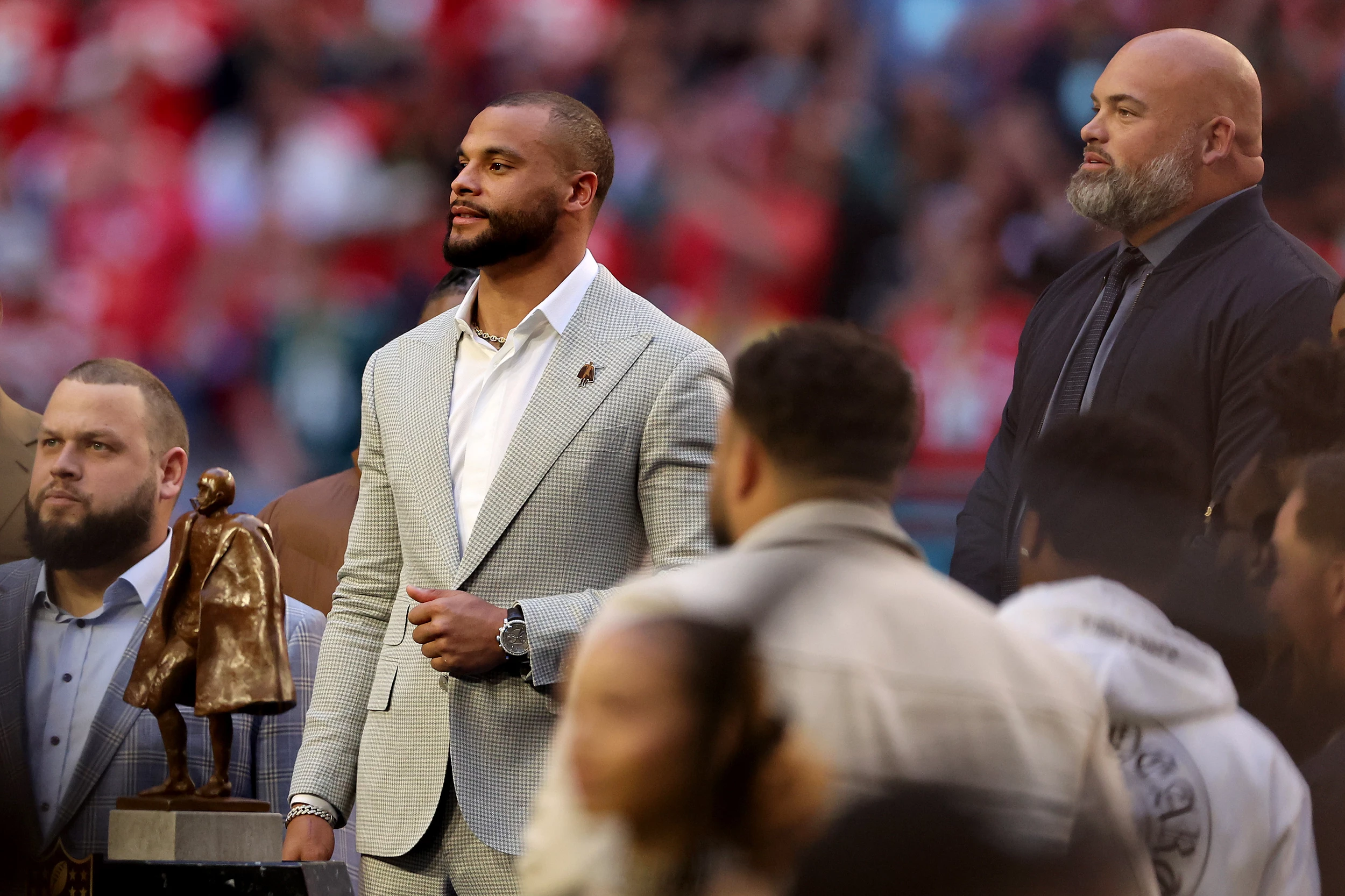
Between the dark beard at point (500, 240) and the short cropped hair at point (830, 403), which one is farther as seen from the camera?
the dark beard at point (500, 240)

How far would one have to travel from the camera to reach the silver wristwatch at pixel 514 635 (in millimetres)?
1890

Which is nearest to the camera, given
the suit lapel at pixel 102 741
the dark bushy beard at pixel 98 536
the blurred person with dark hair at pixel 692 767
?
the blurred person with dark hair at pixel 692 767

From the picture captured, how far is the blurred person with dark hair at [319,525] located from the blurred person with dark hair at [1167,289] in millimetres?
1338

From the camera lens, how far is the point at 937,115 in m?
5.57

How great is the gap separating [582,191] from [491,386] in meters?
0.30

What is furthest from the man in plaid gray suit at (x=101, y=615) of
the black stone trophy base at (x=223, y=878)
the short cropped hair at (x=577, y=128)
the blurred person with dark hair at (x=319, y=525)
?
the short cropped hair at (x=577, y=128)

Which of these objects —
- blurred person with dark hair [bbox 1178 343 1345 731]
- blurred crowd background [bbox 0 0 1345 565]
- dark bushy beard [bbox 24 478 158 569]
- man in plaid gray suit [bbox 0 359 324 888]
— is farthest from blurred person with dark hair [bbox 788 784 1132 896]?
blurred crowd background [bbox 0 0 1345 565]

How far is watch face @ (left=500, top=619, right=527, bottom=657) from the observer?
6.20 ft

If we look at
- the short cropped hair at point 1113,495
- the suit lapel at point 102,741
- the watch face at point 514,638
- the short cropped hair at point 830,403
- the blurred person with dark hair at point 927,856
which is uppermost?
the short cropped hair at point 830,403

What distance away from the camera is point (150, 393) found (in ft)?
9.43

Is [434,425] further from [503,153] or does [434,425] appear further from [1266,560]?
[1266,560]

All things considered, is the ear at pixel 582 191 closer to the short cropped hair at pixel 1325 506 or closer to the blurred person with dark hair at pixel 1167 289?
the blurred person with dark hair at pixel 1167 289

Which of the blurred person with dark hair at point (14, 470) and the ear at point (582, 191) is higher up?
the ear at point (582, 191)

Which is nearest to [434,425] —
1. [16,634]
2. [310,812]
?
[310,812]
